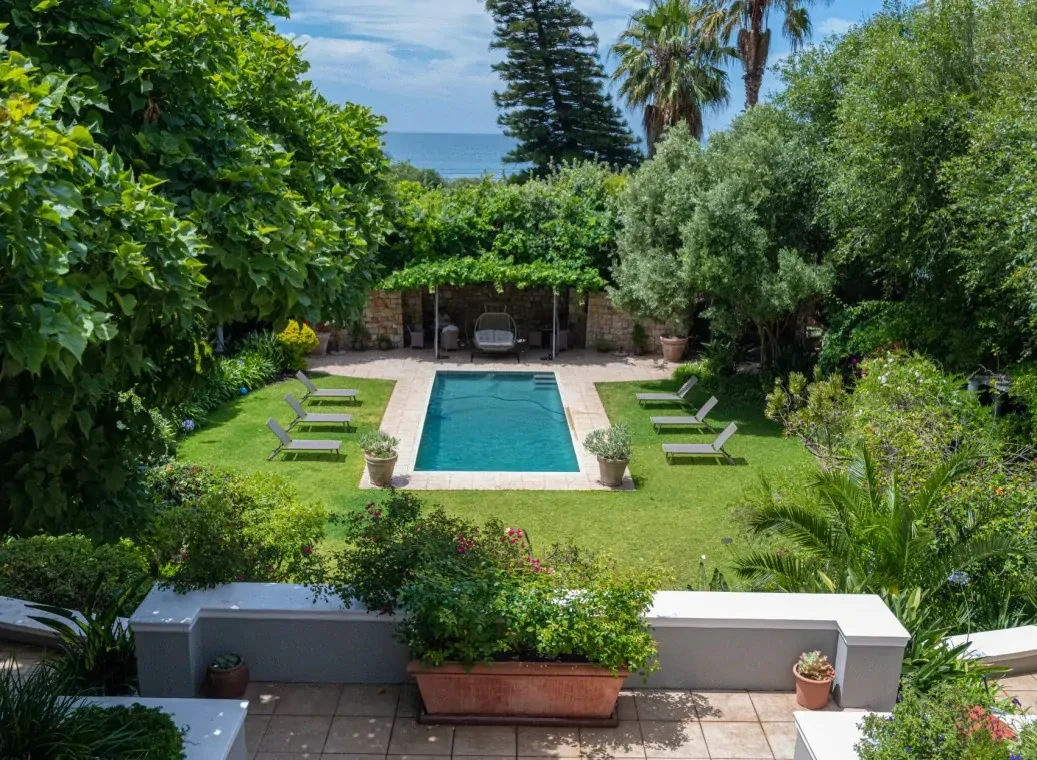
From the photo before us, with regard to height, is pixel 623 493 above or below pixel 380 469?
below

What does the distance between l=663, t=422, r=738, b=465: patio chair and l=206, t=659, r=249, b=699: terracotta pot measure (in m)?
10.5

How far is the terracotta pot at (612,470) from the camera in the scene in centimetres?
1473

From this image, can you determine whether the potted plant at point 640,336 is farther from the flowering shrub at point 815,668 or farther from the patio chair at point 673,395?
the flowering shrub at point 815,668

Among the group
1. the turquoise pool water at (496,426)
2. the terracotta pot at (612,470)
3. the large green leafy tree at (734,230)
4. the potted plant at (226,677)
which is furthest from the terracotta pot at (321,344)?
the potted plant at (226,677)

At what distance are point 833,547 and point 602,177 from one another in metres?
18.1

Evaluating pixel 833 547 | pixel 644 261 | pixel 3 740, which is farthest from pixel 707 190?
pixel 3 740

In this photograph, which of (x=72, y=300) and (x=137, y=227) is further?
(x=137, y=227)

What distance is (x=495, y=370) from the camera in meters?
22.8

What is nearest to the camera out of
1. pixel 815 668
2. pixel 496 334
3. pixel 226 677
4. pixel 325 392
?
pixel 226 677

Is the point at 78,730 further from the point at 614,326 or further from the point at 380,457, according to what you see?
the point at 614,326

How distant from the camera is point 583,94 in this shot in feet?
146

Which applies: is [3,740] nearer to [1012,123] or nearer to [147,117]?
[147,117]

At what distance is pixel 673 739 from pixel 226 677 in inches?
119

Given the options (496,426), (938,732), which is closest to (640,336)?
(496,426)
